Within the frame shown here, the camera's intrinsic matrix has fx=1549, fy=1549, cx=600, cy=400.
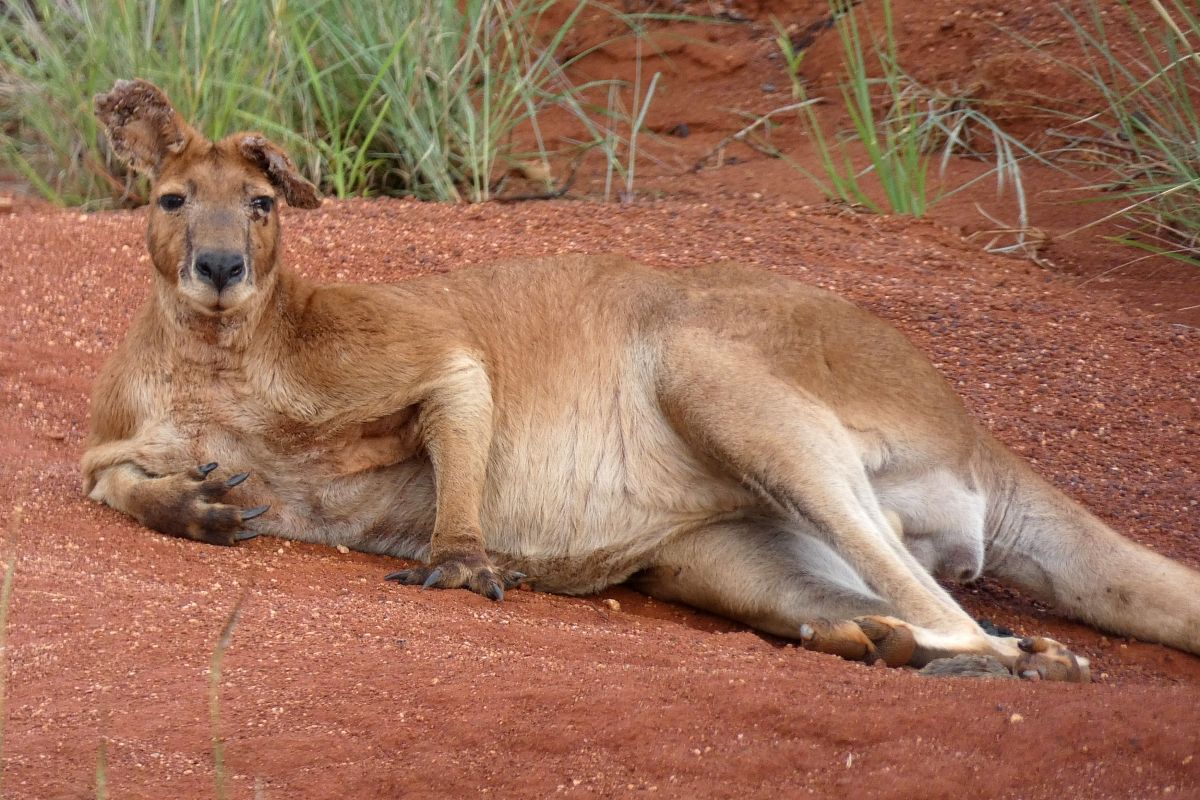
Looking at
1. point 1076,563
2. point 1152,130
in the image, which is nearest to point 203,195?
point 1076,563

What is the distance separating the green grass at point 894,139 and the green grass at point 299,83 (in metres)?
1.53

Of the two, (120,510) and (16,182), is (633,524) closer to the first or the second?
(120,510)

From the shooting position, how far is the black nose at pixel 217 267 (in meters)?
4.44

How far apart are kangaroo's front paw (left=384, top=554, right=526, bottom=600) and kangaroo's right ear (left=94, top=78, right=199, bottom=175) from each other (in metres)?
1.49

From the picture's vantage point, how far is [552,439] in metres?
4.94

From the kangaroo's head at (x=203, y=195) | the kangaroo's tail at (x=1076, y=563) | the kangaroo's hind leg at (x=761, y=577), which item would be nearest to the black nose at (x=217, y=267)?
the kangaroo's head at (x=203, y=195)

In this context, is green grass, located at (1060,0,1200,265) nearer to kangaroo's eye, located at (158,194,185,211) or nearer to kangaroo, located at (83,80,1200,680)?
kangaroo, located at (83,80,1200,680)

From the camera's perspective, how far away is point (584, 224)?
754cm

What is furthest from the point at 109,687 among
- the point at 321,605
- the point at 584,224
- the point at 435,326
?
the point at 584,224

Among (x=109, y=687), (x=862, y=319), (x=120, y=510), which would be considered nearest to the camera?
A: (x=109, y=687)

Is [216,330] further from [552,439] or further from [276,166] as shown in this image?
[552,439]

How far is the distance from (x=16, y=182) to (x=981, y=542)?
20.8 ft

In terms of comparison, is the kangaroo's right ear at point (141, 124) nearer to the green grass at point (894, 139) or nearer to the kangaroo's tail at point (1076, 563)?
the kangaroo's tail at point (1076, 563)

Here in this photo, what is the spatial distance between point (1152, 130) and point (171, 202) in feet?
17.9
